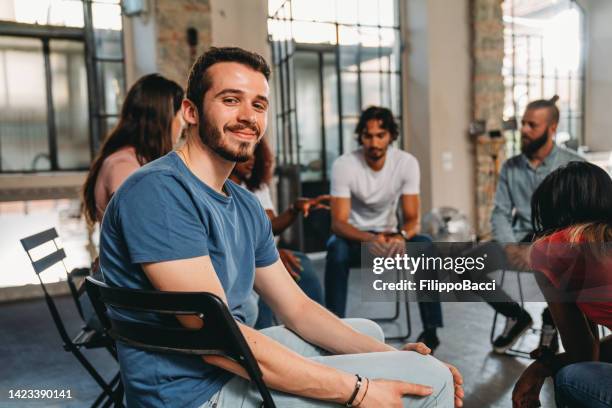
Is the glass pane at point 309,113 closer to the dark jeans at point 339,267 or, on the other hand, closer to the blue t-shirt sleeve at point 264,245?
the dark jeans at point 339,267

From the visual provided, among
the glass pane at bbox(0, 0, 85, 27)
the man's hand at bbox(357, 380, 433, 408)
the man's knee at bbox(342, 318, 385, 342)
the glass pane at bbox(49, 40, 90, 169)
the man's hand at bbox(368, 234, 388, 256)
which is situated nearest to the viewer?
the man's hand at bbox(357, 380, 433, 408)

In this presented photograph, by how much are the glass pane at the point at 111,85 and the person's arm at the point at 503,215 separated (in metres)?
3.55

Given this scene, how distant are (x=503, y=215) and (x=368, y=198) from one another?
0.79 meters

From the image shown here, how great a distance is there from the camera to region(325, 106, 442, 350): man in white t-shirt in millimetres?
3053

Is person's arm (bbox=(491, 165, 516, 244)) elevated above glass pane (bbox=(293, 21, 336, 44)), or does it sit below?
below

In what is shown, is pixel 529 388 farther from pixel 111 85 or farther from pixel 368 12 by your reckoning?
pixel 368 12

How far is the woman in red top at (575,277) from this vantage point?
137 centimetres

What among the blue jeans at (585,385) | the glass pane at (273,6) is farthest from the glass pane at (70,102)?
the blue jeans at (585,385)

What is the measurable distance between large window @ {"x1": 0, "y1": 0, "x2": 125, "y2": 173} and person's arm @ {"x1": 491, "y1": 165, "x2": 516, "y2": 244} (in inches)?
141

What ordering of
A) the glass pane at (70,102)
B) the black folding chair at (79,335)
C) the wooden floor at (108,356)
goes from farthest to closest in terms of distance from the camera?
the glass pane at (70,102), the wooden floor at (108,356), the black folding chair at (79,335)

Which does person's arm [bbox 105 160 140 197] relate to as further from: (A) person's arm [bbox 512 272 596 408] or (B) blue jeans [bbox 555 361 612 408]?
(B) blue jeans [bbox 555 361 612 408]

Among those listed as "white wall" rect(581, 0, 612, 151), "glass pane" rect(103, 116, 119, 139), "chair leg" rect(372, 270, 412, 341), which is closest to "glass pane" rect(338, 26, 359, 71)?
"glass pane" rect(103, 116, 119, 139)

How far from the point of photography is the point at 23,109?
17.1ft

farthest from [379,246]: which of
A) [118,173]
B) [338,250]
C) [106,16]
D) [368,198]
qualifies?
[106,16]
